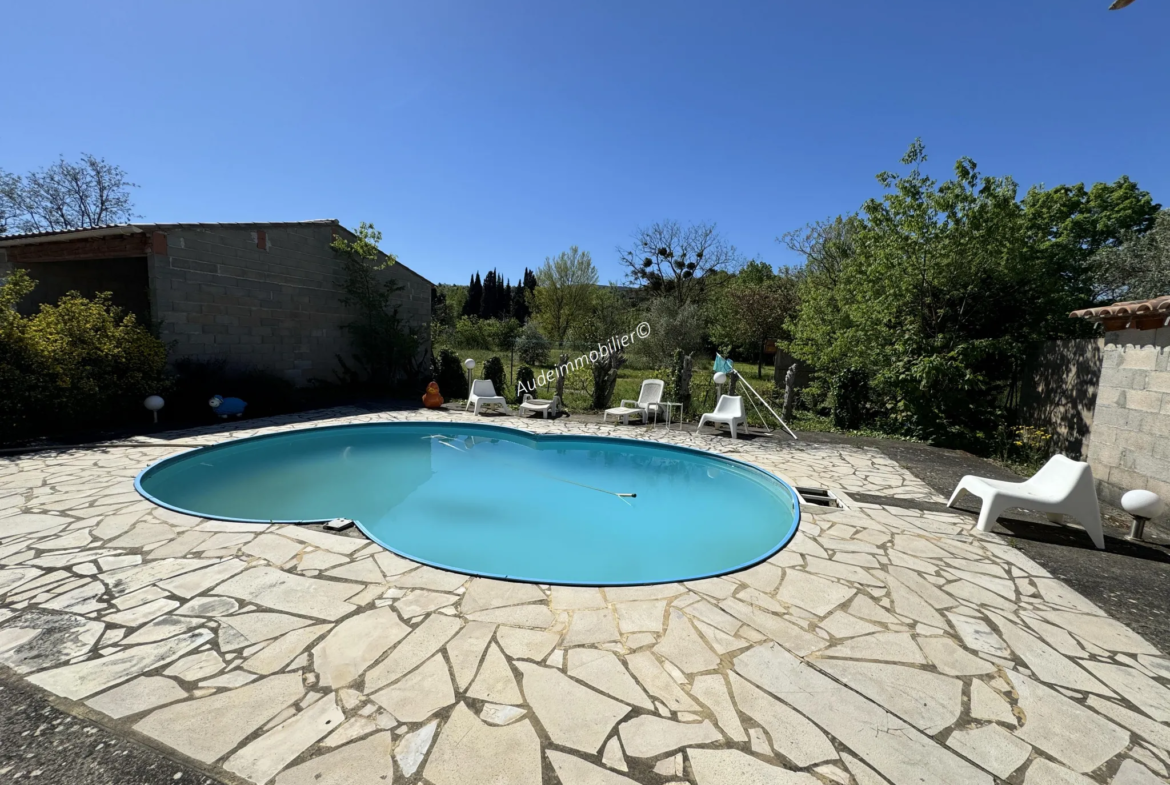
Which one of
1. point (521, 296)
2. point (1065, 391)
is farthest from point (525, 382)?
point (521, 296)

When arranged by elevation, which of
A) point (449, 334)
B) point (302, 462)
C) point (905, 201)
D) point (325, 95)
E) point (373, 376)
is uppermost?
point (325, 95)

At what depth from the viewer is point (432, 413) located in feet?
31.7

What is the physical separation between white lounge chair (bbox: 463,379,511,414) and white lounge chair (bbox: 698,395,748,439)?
4.13m

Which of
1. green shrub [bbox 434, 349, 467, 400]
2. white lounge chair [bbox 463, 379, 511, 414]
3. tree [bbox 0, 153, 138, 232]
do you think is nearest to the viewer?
white lounge chair [bbox 463, 379, 511, 414]

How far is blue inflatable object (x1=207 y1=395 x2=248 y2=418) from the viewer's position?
312 inches

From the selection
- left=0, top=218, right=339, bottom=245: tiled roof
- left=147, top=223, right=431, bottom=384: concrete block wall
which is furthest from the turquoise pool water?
left=0, top=218, right=339, bottom=245: tiled roof

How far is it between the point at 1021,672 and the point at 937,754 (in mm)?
935

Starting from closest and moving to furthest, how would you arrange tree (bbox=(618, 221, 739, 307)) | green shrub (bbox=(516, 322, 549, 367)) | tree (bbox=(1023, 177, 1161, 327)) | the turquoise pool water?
the turquoise pool water, tree (bbox=(1023, 177, 1161, 327)), green shrub (bbox=(516, 322, 549, 367)), tree (bbox=(618, 221, 739, 307))

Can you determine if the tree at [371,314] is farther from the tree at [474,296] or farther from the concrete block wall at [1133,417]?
the tree at [474,296]

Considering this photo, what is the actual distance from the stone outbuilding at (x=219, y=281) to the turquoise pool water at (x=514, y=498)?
11.5 feet

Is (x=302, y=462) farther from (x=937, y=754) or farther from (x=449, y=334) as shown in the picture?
(x=449, y=334)

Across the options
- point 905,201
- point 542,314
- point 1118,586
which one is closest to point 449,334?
point 542,314

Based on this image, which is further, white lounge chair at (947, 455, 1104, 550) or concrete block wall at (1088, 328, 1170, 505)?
concrete block wall at (1088, 328, 1170, 505)

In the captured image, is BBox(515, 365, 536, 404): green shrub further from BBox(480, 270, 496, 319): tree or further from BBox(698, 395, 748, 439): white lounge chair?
BBox(480, 270, 496, 319): tree
